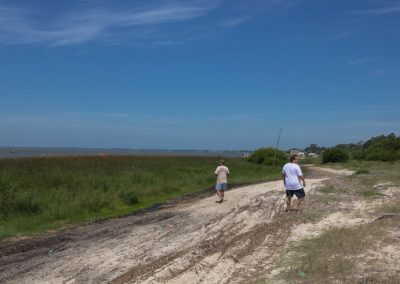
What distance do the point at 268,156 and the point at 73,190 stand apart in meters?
39.8

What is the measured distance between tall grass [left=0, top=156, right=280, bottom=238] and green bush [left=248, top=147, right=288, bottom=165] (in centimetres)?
2392

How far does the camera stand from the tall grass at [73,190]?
58.5 feet

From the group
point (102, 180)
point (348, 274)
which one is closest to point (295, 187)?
point (348, 274)

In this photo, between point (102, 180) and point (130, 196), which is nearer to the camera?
point (130, 196)

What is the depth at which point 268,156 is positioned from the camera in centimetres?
6041

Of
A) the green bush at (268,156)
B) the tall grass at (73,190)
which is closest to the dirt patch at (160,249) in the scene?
the tall grass at (73,190)

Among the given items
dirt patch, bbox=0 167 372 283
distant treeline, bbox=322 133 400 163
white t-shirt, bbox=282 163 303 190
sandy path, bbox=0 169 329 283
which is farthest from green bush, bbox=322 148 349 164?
white t-shirt, bbox=282 163 303 190

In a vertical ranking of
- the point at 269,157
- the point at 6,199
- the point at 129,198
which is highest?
the point at 269,157

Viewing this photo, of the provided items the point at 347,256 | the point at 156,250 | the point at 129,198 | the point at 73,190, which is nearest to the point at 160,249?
the point at 156,250

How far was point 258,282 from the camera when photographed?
8406mm

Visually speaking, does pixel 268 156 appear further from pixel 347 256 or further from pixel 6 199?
pixel 347 256

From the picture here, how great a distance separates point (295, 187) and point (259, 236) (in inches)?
169

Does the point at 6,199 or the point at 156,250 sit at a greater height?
the point at 6,199

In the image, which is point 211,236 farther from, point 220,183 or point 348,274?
point 220,183
